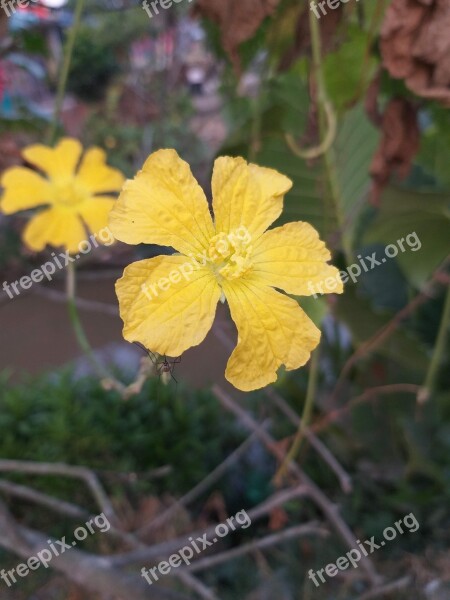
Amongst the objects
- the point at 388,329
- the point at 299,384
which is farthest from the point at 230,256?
the point at 299,384

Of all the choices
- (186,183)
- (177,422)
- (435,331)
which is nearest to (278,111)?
(186,183)

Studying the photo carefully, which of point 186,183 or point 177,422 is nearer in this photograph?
point 186,183

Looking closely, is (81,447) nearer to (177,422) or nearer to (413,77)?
(177,422)

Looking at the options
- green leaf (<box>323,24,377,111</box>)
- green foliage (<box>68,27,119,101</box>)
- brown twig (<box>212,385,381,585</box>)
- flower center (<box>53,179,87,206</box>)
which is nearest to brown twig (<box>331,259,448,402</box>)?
brown twig (<box>212,385,381,585</box>)

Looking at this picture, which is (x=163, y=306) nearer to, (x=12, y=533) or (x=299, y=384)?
(x=12, y=533)

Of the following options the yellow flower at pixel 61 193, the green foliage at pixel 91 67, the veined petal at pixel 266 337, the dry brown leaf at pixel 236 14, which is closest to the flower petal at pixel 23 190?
the yellow flower at pixel 61 193

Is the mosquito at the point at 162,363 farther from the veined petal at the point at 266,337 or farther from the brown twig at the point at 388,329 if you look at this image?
the brown twig at the point at 388,329

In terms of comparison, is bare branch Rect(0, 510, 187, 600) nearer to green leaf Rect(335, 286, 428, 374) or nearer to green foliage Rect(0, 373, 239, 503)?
green leaf Rect(335, 286, 428, 374)
